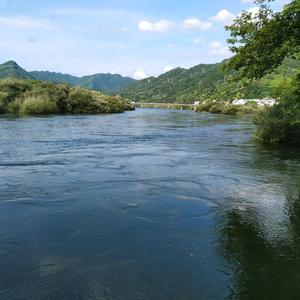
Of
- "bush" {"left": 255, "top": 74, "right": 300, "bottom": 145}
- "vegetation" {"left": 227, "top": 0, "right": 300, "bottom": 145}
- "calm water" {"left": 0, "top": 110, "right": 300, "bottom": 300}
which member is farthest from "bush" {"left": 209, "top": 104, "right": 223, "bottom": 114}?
"vegetation" {"left": 227, "top": 0, "right": 300, "bottom": 145}

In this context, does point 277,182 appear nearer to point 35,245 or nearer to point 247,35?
point 247,35

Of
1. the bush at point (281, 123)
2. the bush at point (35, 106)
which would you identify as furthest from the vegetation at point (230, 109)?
the bush at point (281, 123)

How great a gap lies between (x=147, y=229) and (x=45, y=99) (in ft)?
160

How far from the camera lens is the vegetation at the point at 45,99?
178ft

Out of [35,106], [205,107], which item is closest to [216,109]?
[205,107]

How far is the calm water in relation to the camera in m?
7.05

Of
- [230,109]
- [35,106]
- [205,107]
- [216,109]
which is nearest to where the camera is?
[35,106]

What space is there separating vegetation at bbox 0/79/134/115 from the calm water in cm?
3661

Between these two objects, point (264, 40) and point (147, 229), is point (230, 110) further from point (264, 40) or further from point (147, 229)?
point (147, 229)

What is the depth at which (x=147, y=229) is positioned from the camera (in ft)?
32.2

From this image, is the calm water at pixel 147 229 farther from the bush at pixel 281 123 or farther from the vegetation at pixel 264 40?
the bush at pixel 281 123

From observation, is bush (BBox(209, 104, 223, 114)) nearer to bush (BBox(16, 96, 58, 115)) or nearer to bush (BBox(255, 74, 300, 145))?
bush (BBox(16, 96, 58, 115))

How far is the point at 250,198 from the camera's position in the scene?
12820mm

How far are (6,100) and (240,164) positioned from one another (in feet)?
145
